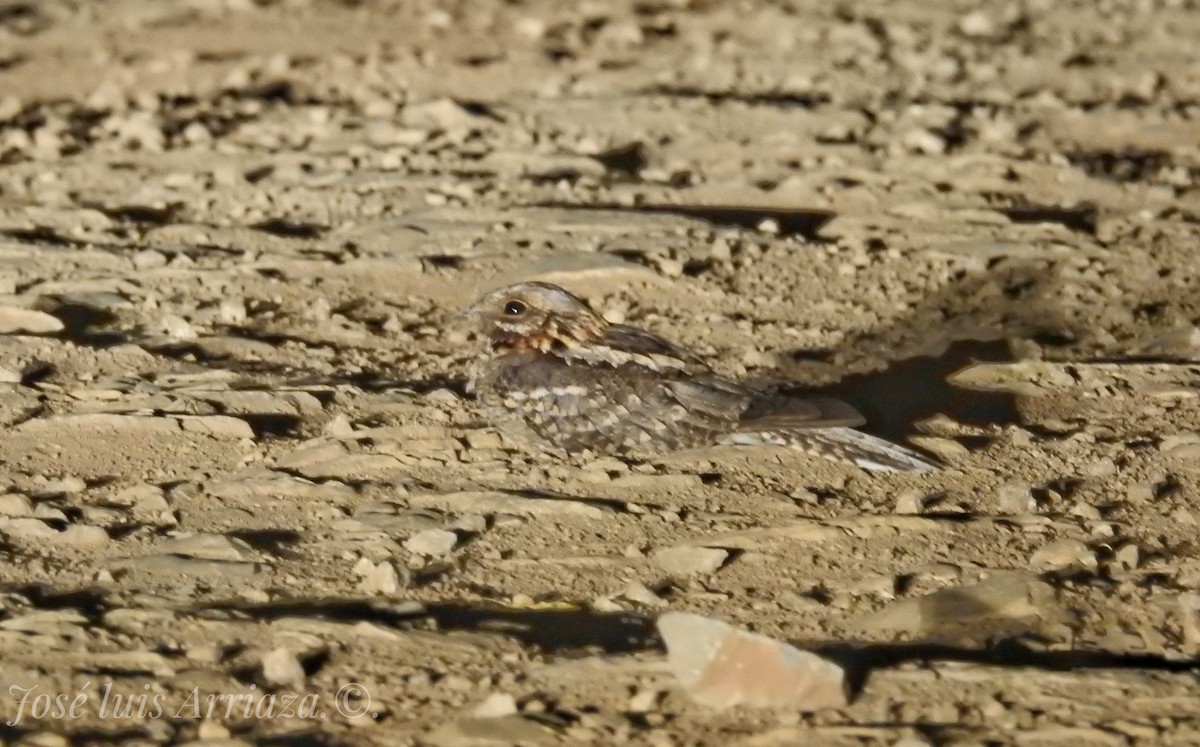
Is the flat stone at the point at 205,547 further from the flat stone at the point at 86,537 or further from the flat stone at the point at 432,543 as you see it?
the flat stone at the point at 432,543

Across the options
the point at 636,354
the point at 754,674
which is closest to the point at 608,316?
the point at 636,354

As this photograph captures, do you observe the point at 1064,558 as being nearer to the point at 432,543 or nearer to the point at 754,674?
the point at 754,674

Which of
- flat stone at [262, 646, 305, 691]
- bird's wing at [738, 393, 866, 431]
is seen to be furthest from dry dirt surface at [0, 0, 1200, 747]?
bird's wing at [738, 393, 866, 431]

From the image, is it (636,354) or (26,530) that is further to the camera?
(636,354)

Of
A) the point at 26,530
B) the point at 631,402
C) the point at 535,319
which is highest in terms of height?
the point at 535,319

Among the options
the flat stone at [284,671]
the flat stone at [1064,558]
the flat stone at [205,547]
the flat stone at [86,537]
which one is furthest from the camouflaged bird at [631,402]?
the flat stone at [284,671]

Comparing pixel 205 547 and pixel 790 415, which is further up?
pixel 790 415

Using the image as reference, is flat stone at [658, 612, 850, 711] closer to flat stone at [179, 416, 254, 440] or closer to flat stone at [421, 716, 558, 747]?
flat stone at [421, 716, 558, 747]
